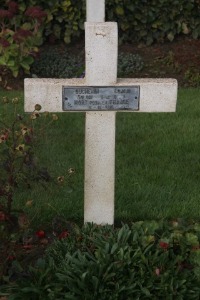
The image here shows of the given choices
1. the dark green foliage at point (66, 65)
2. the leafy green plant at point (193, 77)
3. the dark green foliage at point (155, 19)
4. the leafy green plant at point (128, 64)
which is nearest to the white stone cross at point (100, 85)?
the leafy green plant at point (193, 77)

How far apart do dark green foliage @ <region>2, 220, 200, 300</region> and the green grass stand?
0.45 m

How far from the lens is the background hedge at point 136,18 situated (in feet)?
32.9

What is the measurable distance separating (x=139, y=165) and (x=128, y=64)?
3.65 meters

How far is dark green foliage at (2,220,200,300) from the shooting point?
12.8 ft

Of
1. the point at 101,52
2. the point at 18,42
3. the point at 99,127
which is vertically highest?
the point at 18,42

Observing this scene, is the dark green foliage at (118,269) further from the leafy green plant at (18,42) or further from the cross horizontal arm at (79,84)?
the leafy green plant at (18,42)

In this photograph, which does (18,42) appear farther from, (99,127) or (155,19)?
(99,127)

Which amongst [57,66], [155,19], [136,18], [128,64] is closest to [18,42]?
[57,66]

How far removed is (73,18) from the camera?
10.1 metres

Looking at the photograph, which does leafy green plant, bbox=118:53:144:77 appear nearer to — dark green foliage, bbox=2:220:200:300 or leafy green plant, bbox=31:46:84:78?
leafy green plant, bbox=31:46:84:78

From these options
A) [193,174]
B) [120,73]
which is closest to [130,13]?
[120,73]

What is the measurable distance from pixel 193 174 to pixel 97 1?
186 centimetres

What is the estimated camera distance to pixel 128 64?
9336 mm

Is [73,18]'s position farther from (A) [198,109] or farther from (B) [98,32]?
(B) [98,32]
